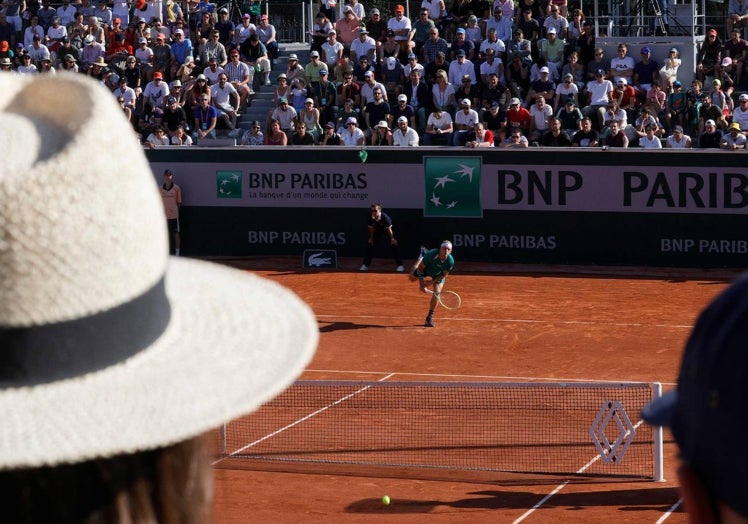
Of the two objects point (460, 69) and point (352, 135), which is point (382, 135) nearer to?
point (352, 135)

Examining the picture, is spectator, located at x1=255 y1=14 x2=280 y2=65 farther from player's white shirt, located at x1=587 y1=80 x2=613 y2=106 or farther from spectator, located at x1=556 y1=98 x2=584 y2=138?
player's white shirt, located at x1=587 y1=80 x2=613 y2=106

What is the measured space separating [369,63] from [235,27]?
499 cm

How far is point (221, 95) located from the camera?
31.9 m

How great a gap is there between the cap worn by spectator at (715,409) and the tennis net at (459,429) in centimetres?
1189

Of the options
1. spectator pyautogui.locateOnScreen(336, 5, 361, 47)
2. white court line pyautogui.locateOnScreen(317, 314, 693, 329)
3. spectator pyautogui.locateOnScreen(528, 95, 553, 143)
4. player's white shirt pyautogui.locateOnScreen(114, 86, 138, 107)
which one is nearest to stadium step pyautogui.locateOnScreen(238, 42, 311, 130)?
spectator pyautogui.locateOnScreen(336, 5, 361, 47)

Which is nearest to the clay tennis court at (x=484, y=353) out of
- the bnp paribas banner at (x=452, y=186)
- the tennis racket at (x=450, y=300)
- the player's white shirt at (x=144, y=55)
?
the tennis racket at (x=450, y=300)

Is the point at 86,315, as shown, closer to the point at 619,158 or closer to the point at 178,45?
the point at 619,158

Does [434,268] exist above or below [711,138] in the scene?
below

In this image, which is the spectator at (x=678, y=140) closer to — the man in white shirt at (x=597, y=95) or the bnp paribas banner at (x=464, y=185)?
the bnp paribas banner at (x=464, y=185)

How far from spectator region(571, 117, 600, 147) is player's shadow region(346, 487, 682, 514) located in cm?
1446

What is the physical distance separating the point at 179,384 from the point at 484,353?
59.1 feet

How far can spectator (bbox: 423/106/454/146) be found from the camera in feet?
92.7

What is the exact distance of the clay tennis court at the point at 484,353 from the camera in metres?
12.9

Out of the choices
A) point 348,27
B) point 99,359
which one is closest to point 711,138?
point 348,27
